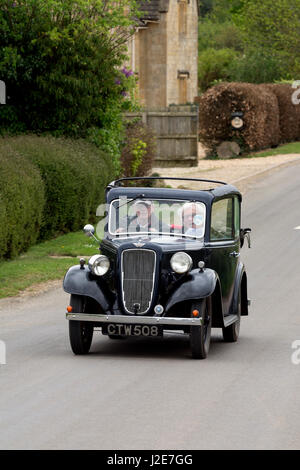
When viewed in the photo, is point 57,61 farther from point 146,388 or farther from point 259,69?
point 259,69

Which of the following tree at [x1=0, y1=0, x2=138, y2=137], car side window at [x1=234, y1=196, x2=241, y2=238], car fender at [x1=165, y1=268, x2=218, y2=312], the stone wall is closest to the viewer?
car fender at [x1=165, y1=268, x2=218, y2=312]

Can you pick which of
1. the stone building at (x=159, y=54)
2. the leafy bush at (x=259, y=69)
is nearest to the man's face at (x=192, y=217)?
the stone building at (x=159, y=54)

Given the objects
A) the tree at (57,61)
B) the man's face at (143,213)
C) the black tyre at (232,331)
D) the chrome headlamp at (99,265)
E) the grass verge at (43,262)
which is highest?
the tree at (57,61)

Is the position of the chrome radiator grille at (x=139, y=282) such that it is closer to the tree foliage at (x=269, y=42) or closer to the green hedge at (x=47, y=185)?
the green hedge at (x=47, y=185)

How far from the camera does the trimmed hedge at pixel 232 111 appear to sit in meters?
37.4

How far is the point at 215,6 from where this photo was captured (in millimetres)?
102938

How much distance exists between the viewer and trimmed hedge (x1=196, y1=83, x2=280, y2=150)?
123 feet

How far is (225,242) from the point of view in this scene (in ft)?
39.7

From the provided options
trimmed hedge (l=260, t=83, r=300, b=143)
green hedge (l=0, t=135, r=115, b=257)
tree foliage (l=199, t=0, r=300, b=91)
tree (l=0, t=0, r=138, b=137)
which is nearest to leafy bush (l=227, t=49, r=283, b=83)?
tree foliage (l=199, t=0, r=300, b=91)

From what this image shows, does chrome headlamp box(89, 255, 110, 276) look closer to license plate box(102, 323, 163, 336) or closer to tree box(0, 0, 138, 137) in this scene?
license plate box(102, 323, 163, 336)

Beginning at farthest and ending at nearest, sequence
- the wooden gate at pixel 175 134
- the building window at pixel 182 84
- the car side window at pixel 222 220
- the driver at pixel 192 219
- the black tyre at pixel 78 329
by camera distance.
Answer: the building window at pixel 182 84
the wooden gate at pixel 175 134
the car side window at pixel 222 220
the driver at pixel 192 219
the black tyre at pixel 78 329

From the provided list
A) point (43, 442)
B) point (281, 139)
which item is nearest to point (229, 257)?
point (43, 442)

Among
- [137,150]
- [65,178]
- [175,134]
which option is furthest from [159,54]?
[65,178]

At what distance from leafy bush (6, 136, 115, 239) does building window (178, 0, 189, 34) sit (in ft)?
97.8
